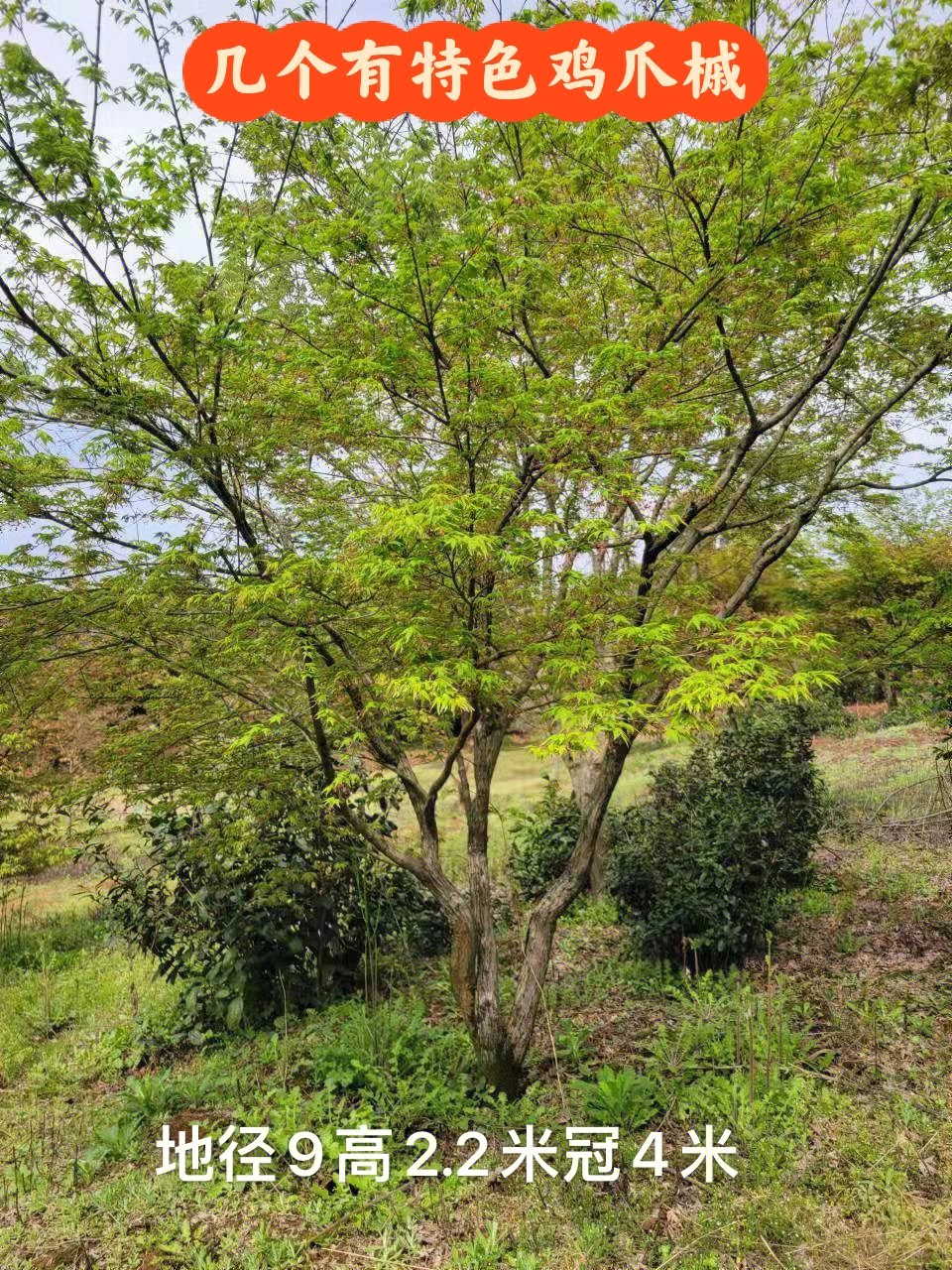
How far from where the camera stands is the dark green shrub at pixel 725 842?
5.03 m

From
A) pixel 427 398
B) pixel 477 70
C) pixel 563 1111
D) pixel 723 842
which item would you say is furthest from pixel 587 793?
pixel 477 70

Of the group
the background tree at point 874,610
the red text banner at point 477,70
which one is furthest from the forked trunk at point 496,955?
the red text banner at point 477,70

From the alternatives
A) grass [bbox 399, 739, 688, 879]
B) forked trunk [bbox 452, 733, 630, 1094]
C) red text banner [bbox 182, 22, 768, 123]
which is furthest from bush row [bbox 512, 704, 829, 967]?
red text banner [bbox 182, 22, 768, 123]

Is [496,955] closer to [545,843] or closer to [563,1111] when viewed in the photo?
[563,1111]

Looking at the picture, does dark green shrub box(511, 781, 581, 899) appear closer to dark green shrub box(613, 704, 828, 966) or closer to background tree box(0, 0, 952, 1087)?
dark green shrub box(613, 704, 828, 966)

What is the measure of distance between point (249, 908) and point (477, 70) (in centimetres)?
525

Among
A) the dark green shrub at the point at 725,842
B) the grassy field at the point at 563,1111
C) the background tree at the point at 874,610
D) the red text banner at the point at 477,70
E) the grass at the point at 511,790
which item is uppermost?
the red text banner at the point at 477,70

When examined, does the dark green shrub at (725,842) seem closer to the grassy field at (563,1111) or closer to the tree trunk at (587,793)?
the grassy field at (563,1111)

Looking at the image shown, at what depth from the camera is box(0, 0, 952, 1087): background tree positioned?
10.0 ft

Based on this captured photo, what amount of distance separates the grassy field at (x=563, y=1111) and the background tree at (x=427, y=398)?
69 cm

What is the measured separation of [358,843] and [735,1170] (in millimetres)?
3042

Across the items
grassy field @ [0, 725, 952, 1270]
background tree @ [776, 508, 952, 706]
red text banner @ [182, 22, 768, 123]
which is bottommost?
grassy field @ [0, 725, 952, 1270]

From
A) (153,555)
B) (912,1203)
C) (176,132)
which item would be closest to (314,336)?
(176,132)

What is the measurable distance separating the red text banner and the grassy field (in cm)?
472
